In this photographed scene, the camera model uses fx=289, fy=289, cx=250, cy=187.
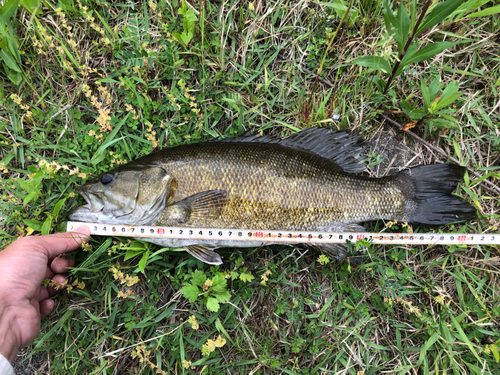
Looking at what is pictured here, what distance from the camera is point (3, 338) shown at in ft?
7.36

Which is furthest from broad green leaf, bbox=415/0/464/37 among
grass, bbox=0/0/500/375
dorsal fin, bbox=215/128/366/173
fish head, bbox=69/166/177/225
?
fish head, bbox=69/166/177/225

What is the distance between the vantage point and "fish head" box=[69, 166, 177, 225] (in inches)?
105

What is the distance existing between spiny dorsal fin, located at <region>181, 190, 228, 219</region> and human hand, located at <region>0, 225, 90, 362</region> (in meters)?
1.05

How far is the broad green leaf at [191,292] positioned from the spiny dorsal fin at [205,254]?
26 centimetres

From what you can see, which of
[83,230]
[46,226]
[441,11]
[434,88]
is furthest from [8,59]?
[434,88]

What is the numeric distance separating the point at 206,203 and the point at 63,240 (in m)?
1.33

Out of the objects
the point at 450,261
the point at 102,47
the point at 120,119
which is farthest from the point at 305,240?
the point at 102,47

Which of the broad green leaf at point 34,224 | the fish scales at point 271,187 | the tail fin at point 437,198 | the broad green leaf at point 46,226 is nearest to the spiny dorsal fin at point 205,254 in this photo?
the fish scales at point 271,187

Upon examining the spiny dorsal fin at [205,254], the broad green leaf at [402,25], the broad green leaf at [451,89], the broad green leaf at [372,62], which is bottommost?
the spiny dorsal fin at [205,254]

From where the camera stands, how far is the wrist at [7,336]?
224 centimetres

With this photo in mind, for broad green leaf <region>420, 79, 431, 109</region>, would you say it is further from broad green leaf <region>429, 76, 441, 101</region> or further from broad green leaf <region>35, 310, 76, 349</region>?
broad green leaf <region>35, 310, 76, 349</region>

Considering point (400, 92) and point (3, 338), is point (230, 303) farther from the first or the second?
point (400, 92)

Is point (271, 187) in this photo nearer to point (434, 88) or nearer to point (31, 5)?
point (434, 88)

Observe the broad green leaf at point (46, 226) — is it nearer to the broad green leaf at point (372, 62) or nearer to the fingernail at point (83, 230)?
the fingernail at point (83, 230)
